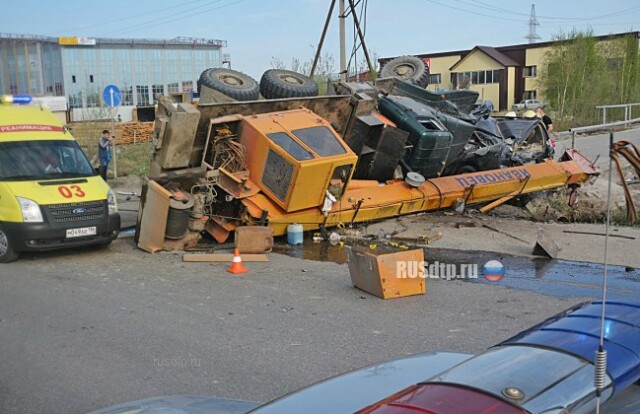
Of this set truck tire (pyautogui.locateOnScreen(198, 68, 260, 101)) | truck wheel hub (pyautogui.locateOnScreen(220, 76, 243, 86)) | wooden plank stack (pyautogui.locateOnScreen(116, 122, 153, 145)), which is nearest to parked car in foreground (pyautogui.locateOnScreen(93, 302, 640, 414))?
truck tire (pyautogui.locateOnScreen(198, 68, 260, 101))

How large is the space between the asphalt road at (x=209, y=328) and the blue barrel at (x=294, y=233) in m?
1.61

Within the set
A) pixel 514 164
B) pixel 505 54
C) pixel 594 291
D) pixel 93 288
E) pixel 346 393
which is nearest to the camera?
pixel 346 393

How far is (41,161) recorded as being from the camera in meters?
10.8

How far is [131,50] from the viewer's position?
73.5 m

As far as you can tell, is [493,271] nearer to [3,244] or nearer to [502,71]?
[3,244]

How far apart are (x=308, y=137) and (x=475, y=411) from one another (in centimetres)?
948

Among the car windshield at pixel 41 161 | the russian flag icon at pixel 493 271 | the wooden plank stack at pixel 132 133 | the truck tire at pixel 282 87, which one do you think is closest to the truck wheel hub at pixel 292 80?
the truck tire at pixel 282 87

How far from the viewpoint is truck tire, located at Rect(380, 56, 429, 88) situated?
16.7m

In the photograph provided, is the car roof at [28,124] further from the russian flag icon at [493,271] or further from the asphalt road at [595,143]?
the asphalt road at [595,143]

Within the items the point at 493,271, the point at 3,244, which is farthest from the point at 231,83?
the point at 493,271

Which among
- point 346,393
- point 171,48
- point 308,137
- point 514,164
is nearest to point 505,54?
point 171,48

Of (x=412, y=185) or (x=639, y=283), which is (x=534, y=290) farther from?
(x=412, y=185)

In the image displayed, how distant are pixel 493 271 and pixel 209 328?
→ 14.4 feet

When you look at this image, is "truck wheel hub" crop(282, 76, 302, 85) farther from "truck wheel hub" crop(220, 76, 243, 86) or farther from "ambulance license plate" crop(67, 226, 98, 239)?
"ambulance license plate" crop(67, 226, 98, 239)
